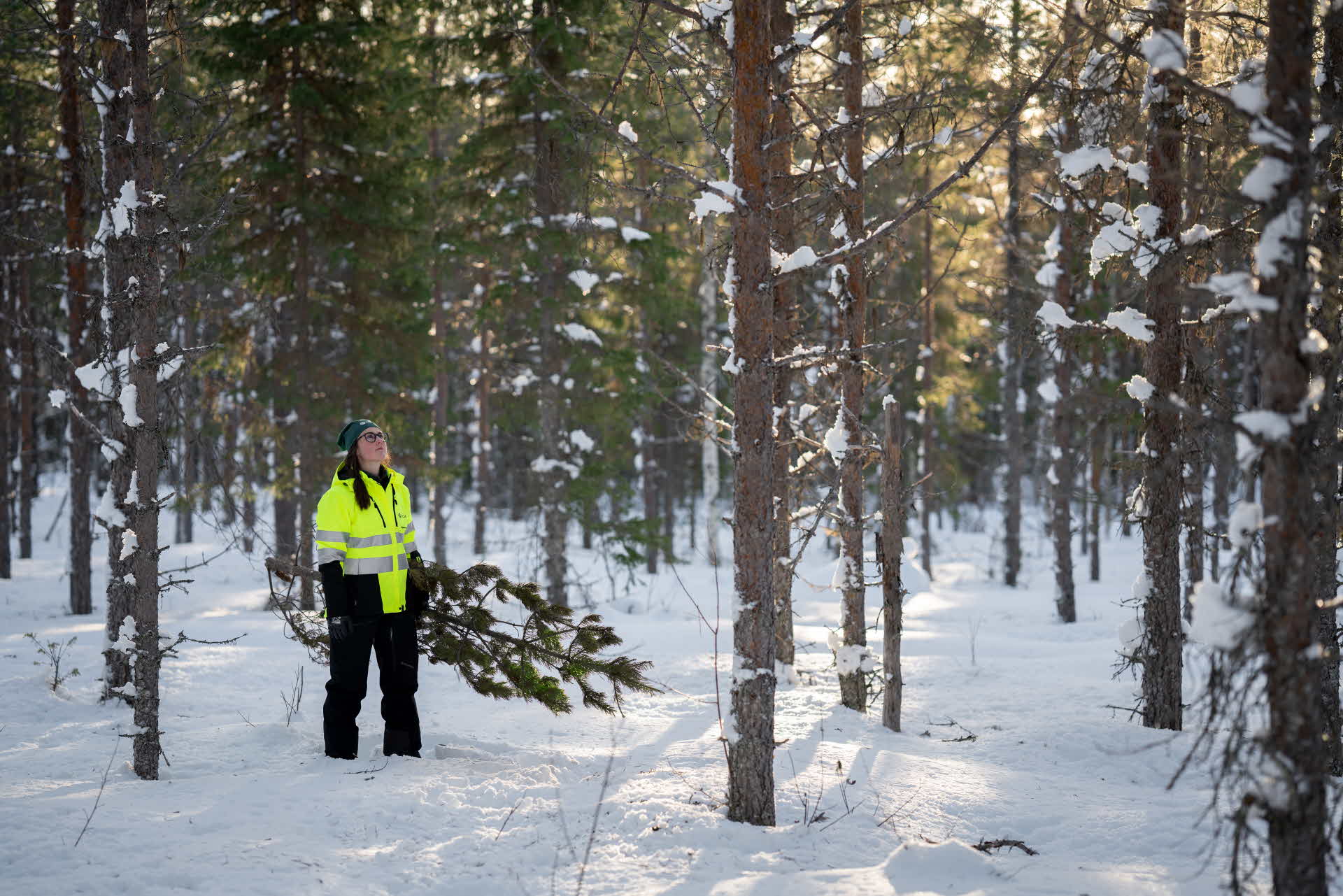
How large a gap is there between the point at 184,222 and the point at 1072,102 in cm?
766

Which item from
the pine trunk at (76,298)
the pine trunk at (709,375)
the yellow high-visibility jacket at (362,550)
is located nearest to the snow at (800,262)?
the yellow high-visibility jacket at (362,550)

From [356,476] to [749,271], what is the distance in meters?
3.21

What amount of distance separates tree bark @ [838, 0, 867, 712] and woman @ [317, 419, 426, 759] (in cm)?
418

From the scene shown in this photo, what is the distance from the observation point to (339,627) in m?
6.27

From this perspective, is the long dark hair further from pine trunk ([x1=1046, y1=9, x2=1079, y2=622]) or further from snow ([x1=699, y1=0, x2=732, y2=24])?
pine trunk ([x1=1046, y1=9, x2=1079, y2=622])

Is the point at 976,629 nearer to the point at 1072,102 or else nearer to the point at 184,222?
the point at 1072,102

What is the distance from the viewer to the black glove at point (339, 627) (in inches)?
246

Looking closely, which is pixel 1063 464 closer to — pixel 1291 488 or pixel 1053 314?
pixel 1053 314

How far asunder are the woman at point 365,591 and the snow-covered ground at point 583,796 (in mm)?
342

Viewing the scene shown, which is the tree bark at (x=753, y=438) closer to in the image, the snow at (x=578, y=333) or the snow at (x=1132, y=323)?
the snow at (x=1132, y=323)

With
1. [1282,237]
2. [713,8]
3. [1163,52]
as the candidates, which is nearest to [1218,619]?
[1282,237]

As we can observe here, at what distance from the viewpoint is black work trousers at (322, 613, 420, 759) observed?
6387 millimetres

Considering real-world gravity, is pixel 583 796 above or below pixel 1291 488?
below

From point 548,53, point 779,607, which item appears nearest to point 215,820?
point 779,607
